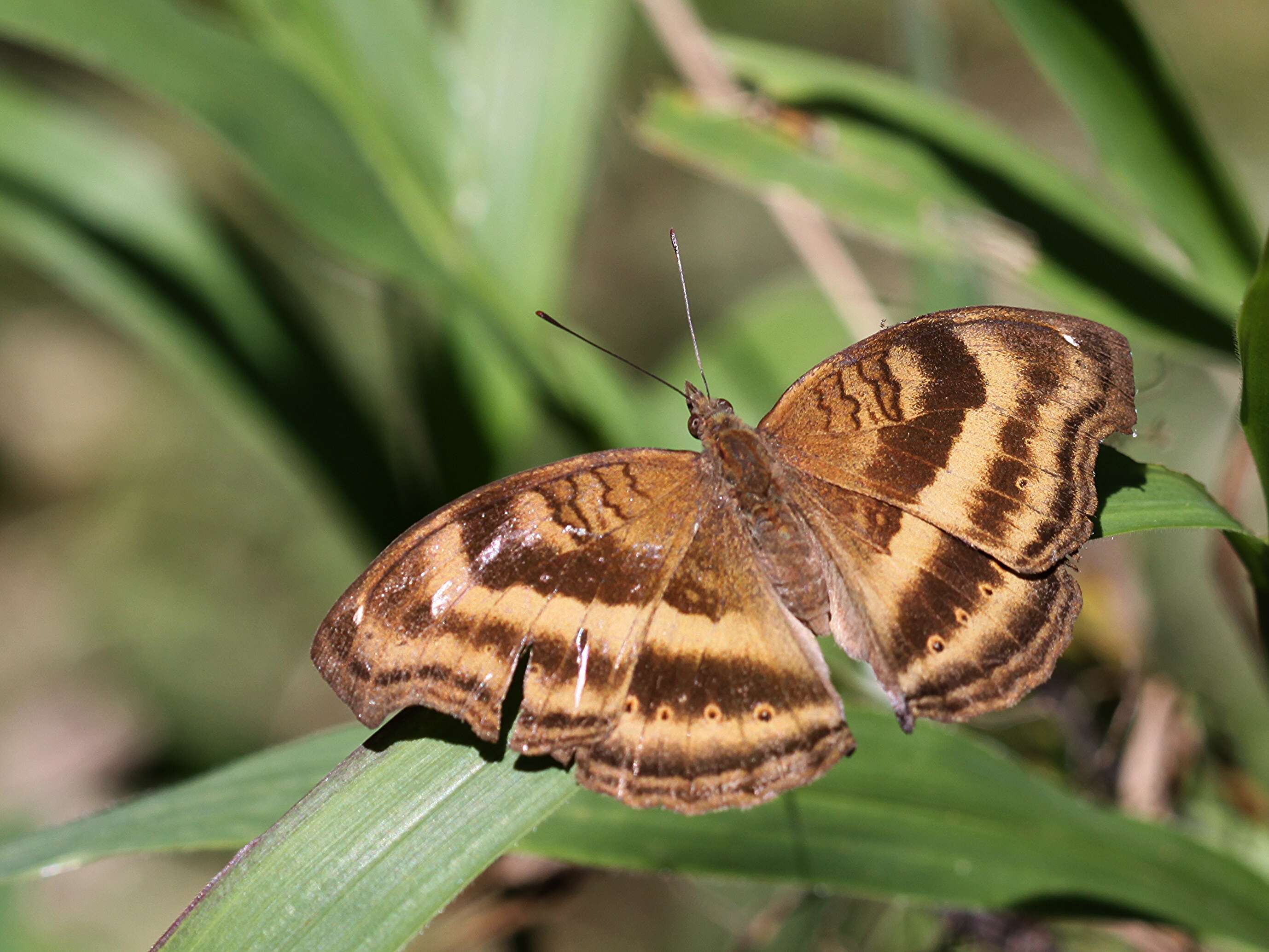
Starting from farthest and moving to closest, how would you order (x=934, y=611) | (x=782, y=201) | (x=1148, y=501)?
(x=782, y=201)
(x=934, y=611)
(x=1148, y=501)

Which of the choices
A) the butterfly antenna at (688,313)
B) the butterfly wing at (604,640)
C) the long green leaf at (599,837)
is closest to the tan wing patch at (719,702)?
the butterfly wing at (604,640)

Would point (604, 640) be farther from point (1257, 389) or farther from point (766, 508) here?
point (1257, 389)

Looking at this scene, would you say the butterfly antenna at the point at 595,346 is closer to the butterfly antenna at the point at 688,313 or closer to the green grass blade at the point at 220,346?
the butterfly antenna at the point at 688,313

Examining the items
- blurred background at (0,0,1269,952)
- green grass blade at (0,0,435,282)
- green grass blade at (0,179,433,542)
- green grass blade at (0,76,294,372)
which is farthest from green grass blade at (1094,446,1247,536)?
green grass blade at (0,76,294,372)

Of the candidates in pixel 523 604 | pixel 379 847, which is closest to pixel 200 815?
pixel 379 847

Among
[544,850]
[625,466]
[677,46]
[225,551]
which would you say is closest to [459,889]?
[544,850]

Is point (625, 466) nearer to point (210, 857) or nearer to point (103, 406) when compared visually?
point (210, 857)

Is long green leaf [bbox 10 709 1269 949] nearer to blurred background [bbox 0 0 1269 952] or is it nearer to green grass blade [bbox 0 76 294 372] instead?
blurred background [bbox 0 0 1269 952]
